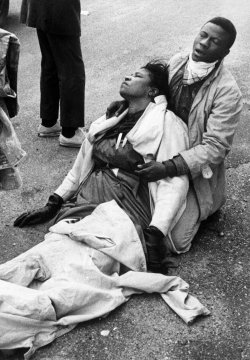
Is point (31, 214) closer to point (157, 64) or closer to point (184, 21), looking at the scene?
point (157, 64)

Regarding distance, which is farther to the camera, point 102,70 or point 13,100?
point 102,70

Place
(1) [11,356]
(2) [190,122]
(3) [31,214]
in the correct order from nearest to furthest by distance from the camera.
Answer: (1) [11,356] < (2) [190,122] < (3) [31,214]

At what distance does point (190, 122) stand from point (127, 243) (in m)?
0.93

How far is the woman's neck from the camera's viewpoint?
385 centimetres

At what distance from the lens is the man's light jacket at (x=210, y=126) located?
361cm

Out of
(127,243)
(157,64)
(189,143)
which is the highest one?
(157,64)

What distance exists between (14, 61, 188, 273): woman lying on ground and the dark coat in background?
121cm

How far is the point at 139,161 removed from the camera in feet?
12.4

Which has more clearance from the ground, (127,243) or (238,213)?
(127,243)

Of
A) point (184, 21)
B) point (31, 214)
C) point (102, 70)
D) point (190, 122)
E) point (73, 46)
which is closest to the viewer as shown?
point (190, 122)

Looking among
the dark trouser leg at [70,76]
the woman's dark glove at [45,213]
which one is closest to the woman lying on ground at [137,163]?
the woman's dark glove at [45,213]

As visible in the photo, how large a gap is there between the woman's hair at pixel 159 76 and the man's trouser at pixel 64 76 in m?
1.27

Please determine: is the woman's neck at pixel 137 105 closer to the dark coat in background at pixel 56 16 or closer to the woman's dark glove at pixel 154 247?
the woman's dark glove at pixel 154 247

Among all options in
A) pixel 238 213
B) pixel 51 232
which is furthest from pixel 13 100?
pixel 238 213
